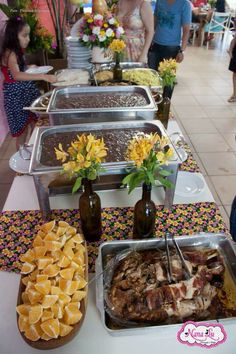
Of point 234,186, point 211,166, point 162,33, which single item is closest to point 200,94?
point 162,33

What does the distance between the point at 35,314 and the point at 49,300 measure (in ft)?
0.12

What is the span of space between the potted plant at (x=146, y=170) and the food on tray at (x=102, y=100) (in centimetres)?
66

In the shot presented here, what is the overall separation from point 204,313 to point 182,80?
13.8 ft

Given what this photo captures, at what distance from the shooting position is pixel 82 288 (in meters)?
0.66

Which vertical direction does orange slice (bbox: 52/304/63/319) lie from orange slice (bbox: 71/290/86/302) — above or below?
above

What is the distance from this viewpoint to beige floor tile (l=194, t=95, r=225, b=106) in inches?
142

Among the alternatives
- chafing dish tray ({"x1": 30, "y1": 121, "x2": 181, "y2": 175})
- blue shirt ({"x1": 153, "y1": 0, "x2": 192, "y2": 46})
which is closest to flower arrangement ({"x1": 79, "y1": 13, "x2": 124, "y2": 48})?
blue shirt ({"x1": 153, "y1": 0, "x2": 192, "y2": 46})

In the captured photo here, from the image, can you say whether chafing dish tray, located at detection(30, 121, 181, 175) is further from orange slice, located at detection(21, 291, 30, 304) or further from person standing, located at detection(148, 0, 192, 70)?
person standing, located at detection(148, 0, 192, 70)

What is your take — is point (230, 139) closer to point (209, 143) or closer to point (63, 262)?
point (209, 143)

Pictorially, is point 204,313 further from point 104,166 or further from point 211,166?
point 211,166

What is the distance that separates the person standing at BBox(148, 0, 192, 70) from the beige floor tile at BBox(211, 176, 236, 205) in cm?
138

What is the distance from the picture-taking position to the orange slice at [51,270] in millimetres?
653

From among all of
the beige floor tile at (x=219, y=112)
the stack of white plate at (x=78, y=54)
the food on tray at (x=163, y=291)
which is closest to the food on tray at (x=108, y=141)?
the food on tray at (x=163, y=291)

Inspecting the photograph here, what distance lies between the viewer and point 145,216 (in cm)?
87
